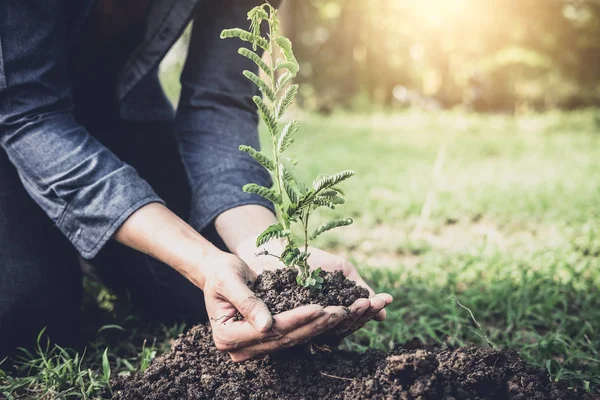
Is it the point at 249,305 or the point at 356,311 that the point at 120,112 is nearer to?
the point at 249,305

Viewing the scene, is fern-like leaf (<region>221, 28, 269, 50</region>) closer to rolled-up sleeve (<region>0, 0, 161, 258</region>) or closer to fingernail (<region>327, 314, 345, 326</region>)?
rolled-up sleeve (<region>0, 0, 161, 258</region>)

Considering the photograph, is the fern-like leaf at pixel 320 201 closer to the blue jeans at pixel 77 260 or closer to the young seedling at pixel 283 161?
the young seedling at pixel 283 161

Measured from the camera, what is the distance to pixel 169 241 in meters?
1.56

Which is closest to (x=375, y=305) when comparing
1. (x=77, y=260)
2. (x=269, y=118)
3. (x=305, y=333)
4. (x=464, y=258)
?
(x=305, y=333)

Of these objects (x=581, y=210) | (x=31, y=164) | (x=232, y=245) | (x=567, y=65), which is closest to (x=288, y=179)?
(x=232, y=245)

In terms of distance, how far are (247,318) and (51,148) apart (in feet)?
2.92

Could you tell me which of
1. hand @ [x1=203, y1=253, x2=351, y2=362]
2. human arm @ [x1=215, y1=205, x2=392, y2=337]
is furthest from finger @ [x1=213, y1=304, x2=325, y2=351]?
human arm @ [x1=215, y1=205, x2=392, y2=337]

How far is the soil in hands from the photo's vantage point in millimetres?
1290

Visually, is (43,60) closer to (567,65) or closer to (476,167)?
(476,167)

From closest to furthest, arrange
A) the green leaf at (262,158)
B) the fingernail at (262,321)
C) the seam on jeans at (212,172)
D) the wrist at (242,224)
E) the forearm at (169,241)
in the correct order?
the fingernail at (262,321) → the green leaf at (262,158) → the forearm at (169,241) → the wrist at (242,224) → the seam on jeans at (212,172)

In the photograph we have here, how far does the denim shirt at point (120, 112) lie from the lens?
1.69 m

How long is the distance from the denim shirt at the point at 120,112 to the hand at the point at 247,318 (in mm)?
398

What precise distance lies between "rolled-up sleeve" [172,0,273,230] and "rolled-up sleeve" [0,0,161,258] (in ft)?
1.41

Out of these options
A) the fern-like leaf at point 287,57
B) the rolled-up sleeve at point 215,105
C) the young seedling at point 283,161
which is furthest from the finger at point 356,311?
the rolled-up sleeve at point 215,105
